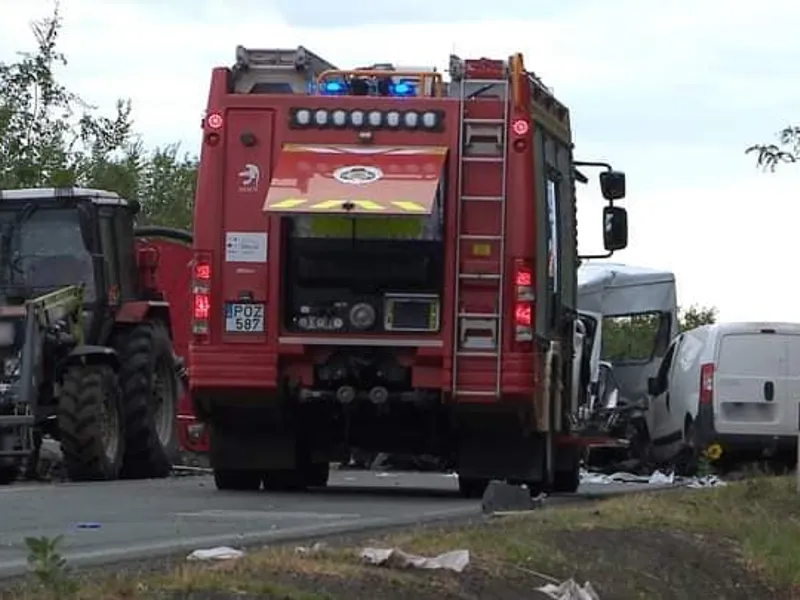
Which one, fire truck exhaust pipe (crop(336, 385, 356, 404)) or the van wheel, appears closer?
fire truck exhaust pipe (crop(336, 385, 356, 404))

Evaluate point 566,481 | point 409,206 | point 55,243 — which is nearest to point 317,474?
point 566,481

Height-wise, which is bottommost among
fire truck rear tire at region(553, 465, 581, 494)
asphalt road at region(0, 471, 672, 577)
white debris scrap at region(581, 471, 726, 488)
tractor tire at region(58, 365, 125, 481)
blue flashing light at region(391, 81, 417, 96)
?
white debris scrap at region(581, 471, 726, 488)

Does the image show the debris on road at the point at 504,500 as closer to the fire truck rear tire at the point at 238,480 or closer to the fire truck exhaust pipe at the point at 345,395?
the fire truck exhaust pipe at the point at 345,395

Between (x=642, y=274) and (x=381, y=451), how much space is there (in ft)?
48.4

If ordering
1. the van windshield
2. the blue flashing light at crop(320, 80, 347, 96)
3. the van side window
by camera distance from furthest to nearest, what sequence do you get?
the van windshield < the van side window < the blue flashing light at crop(320, 80, 347, 96)

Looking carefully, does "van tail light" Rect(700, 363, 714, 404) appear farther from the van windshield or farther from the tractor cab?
the tractor cab

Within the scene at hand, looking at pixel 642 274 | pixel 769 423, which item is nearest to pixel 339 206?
pixel 769 423

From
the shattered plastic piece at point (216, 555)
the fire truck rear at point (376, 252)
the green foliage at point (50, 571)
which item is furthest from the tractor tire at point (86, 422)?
the green foliage at point (50, 571)

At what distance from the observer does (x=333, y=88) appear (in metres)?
16.5

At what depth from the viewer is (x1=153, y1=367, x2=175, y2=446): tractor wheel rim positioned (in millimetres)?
21766

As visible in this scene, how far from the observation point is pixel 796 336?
24.0m

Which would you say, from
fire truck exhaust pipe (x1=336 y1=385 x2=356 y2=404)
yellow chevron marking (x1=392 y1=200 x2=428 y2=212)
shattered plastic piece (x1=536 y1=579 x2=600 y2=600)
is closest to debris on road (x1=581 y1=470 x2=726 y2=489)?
fire truck exhaust pipe (x1=336 y1=385 x2=356 y2=404)

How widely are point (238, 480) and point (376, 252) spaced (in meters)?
2.50

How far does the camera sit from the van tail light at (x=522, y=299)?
15891 mm
